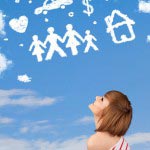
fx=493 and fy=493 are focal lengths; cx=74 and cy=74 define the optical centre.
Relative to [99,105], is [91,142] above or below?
below

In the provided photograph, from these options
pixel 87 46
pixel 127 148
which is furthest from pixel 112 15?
pixel 127 148

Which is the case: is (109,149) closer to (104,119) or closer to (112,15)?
(104,119)

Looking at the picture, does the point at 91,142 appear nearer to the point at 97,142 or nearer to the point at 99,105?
the point at 97,142

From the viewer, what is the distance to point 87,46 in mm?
5504

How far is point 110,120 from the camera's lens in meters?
1.93

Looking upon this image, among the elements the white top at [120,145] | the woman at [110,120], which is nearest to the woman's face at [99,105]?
the woman at [110,120]

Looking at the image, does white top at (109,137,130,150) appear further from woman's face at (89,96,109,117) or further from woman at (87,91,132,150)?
woman's face at (89,96,109,117)

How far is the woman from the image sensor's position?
194 centimetres

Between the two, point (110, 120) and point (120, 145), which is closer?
point (110, 120)

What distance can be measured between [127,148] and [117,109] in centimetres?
22

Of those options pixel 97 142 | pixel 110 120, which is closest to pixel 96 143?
pixel 97 142

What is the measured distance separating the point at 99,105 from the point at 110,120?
0.29 feet

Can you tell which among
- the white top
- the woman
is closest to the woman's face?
the woman

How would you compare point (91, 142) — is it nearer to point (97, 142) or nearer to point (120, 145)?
point (97, 142)
